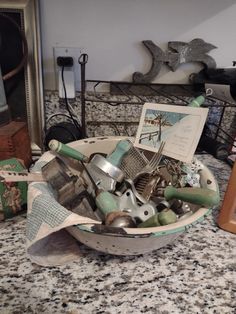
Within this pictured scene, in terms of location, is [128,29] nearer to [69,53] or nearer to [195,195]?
[69,53]

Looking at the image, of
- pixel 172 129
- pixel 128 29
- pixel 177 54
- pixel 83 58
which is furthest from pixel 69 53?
pixel 172 129

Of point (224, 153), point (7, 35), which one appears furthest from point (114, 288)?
point (7, 35)

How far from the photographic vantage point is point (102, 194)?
0.41 m

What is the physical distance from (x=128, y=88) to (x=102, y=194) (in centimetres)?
44

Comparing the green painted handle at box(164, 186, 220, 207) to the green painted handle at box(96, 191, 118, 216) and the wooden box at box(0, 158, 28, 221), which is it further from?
the wooden box at box(0, 158, 28, 221)

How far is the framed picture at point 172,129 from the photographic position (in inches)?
18.8

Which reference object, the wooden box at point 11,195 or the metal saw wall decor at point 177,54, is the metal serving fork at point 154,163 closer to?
the wooden box at point 11,195

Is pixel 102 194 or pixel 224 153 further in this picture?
pixel 224 153

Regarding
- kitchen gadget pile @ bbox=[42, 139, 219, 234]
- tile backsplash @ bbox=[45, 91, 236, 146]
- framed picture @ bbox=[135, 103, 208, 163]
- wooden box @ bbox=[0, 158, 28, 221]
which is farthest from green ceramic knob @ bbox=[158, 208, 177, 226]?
tile backsplash @ bbox=[45, 91, 236, 146]

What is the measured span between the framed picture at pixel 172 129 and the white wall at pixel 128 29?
0.26m

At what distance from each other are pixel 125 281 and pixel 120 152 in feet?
0.74

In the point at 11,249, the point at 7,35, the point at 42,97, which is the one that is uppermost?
the point at 7,35

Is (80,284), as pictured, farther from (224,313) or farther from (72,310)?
(224,313)

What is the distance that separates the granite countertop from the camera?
0.35m
